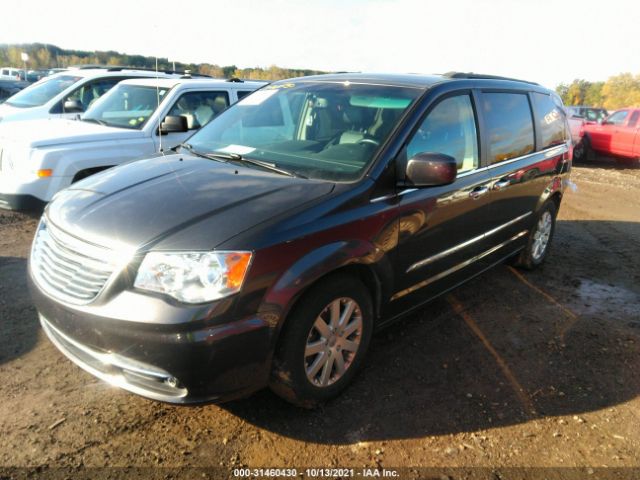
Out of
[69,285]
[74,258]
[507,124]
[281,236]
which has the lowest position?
[69,285]

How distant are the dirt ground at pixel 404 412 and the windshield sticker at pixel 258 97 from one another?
2121 mm

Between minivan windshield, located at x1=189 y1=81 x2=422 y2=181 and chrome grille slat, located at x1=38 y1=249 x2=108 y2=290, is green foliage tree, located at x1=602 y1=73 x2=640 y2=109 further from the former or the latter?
chrome grille slat, located at x1=38 y1=249 x2=108 y2=290

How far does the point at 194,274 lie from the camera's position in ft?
7.41

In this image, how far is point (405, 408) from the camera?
291 cm

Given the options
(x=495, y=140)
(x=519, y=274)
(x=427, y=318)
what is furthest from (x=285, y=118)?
(x=519, y=274)

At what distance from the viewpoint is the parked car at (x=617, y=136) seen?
1339 cm

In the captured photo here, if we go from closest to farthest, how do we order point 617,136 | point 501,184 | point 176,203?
point 176,203 < point 501,184 < point 617,136

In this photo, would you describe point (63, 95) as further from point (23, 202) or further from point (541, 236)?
point (541, 236)

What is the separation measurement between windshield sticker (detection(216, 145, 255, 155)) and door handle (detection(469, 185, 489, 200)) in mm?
1611

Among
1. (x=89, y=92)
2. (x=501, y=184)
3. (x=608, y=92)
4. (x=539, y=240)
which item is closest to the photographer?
(x=501, y=184)

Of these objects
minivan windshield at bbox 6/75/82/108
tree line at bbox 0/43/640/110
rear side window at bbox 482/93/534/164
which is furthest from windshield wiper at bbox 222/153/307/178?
tree line at bbox 0/43/640/110

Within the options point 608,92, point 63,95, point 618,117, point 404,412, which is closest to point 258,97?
point 404,412

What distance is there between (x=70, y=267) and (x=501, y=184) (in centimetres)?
315

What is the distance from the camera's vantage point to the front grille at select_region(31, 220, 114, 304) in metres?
2.36
